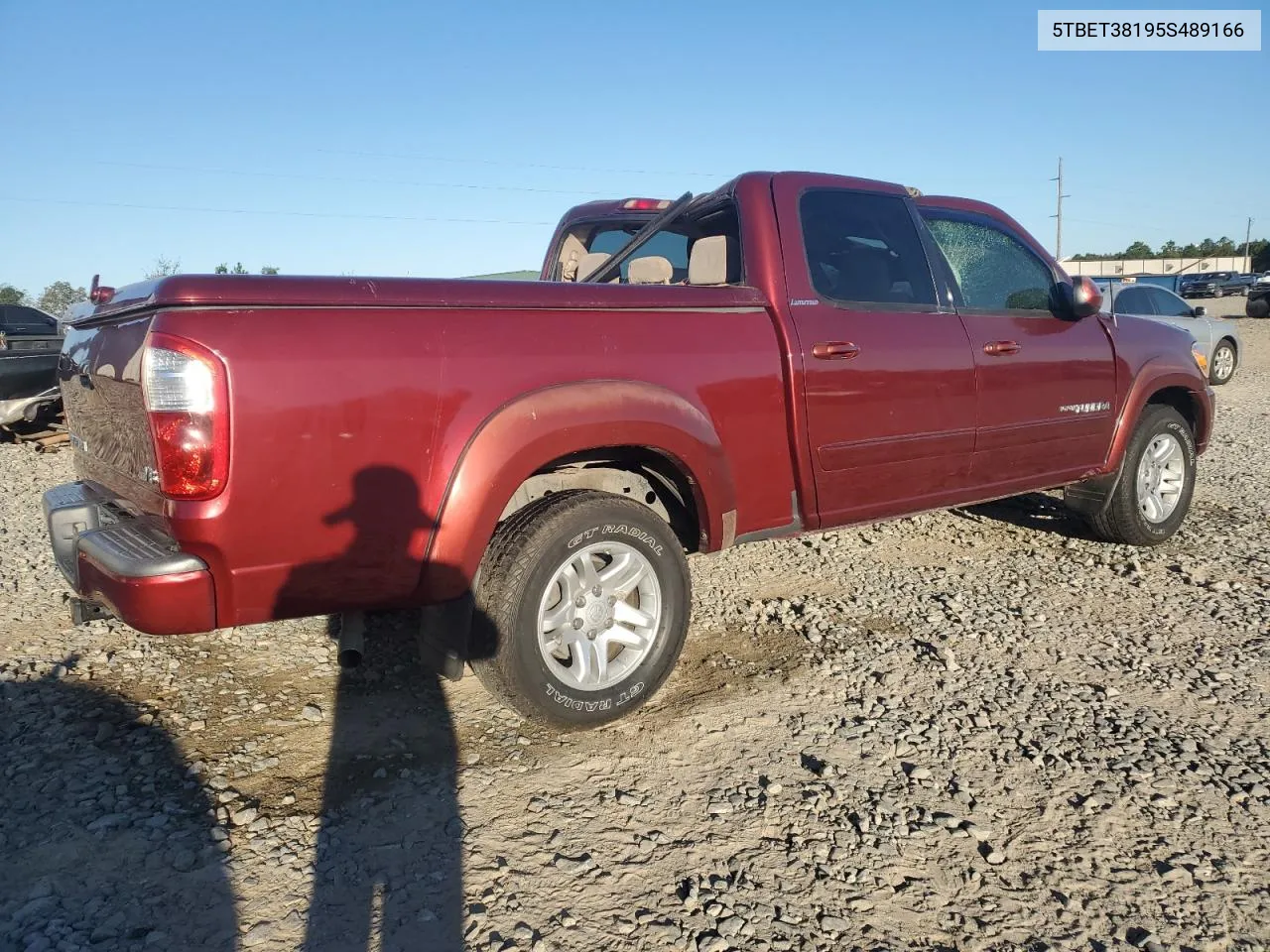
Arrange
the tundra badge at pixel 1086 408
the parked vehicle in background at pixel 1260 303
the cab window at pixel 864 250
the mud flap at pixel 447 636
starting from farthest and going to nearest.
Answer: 1. the parked vehicle in background at pixel 1260 303
2. the tundra badge at pixel 1086 408
3. the cab window at pixel 864 250
4. the mud flap at pixel 447 636

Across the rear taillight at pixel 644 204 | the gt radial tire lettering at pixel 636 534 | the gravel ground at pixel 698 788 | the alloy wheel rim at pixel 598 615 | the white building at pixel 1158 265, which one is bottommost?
the gravel ground at pixel 698 788

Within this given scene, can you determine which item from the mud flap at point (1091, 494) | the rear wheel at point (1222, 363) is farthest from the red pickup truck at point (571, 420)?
the rear wheel at point (1222, 363)

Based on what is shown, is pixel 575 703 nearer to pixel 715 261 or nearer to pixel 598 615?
pixel 598 615

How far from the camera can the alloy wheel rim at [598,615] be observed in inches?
116

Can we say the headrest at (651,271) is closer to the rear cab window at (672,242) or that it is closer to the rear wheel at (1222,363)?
the rear cab window at (672,242)

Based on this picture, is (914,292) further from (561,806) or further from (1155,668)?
(561,806)

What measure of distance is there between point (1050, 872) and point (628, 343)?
1958 millimetres

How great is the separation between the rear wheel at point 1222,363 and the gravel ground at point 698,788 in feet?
37.7

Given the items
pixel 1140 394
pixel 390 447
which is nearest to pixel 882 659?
pixel 390 447

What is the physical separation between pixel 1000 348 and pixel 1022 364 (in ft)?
0.62

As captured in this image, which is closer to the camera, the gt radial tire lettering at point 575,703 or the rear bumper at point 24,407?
the gt radial tire lettering at point 575,703

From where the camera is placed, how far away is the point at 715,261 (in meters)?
3.71

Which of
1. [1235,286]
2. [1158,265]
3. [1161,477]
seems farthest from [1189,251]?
[1161,477]

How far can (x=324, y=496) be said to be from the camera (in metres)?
2.45
